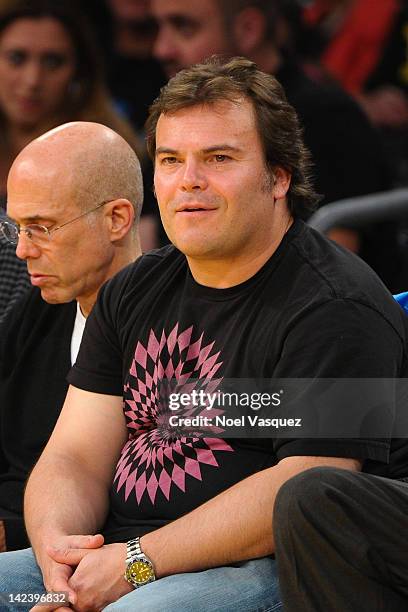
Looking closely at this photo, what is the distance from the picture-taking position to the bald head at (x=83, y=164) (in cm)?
317

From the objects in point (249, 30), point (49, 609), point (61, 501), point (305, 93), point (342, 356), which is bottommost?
point (49, 609)

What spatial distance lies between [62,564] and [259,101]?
3.40 ft

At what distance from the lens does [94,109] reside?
4941 mm

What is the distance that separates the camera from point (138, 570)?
2498 millimetres

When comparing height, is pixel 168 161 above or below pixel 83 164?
below

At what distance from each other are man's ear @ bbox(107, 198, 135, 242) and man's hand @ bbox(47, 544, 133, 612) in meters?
0.95

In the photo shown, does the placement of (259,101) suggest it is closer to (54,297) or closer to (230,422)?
(230,422)

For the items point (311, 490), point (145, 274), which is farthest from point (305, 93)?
point (311, 490)

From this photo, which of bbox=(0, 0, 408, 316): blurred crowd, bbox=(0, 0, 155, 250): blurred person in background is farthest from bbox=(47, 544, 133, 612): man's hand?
bbox=(0, 0, 155, 250): blurred person in background

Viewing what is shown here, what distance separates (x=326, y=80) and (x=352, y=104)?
9.1 inches

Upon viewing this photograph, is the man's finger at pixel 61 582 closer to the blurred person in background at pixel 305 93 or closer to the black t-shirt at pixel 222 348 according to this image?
the black t-shirt at pixel 222 348

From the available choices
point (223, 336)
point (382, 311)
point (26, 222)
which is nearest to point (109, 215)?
point (26, 222)

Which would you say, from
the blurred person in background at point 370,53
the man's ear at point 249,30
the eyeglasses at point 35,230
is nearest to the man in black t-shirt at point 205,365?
the eyeglasses at point 35,230

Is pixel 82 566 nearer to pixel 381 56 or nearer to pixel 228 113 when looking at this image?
pixel 228 113
